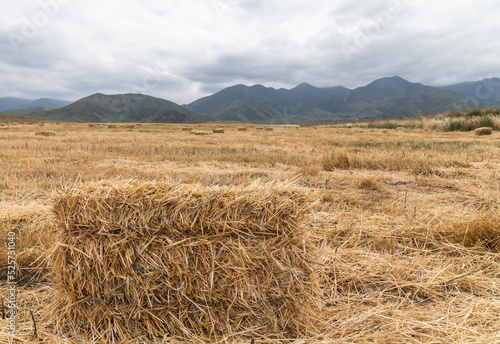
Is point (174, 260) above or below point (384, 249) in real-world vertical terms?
above

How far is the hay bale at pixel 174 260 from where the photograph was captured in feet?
6.88

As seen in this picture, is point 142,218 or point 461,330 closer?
point 142,218

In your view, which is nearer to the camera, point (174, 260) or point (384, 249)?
point (174, 260)

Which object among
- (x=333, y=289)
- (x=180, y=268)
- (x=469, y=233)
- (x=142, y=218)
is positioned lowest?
(x=333, y=289)

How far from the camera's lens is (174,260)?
2.10 meters

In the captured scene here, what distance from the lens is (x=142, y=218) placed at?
2074 millimetres

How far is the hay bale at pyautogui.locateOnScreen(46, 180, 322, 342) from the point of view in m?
2.10

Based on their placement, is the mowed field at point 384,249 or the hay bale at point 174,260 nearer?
the hay bale at point 174,260

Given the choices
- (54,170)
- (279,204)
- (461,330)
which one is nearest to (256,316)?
(279,204)

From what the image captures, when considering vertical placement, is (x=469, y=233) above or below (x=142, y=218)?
below

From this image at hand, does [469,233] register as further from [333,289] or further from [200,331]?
[200,331]

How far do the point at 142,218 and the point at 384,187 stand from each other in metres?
5.42

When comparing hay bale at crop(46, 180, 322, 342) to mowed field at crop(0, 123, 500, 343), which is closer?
hay bale at crop(46, 180, 322, 342)

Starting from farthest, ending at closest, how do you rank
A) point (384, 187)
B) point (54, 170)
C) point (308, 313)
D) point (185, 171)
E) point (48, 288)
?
point (185, 171), point (54, 170), point (384, 187), point (48, 288), point (308, 313)
